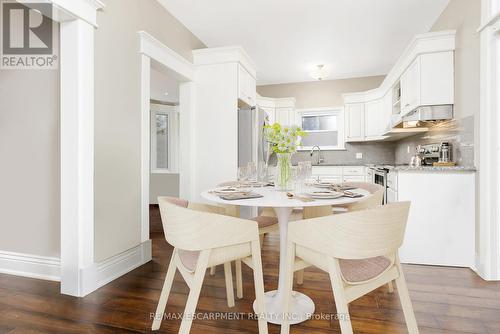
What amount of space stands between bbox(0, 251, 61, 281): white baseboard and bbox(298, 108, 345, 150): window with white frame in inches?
187

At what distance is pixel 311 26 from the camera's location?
3.55 meters

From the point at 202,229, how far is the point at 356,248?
681mm

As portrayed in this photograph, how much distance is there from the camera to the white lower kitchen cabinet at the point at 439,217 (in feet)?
8.43

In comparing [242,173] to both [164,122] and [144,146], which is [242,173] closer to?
[144,146]

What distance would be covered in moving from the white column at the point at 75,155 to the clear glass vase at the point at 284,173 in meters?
1.38

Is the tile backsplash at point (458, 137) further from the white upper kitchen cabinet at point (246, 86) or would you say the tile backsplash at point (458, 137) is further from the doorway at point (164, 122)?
the doorway at point (164, 122)

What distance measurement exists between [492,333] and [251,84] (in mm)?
3583

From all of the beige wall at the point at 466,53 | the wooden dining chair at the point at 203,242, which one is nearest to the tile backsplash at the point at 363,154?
the beige wall at the point at 466,53

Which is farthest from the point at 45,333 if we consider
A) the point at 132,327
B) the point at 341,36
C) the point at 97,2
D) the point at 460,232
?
the point at 341,36

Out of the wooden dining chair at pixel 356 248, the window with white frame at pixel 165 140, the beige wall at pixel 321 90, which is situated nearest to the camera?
the wooden dining chair at pixel 356 248

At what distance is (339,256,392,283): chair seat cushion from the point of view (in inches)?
49.9

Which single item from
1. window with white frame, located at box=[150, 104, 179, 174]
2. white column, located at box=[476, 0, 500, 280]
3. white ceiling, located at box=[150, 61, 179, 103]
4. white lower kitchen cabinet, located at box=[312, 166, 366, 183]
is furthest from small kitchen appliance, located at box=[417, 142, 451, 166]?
window with white frame, located at box=[150, 104, 179, 174]

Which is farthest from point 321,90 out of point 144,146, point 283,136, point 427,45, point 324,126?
point 283,136

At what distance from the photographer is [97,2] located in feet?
7.02
